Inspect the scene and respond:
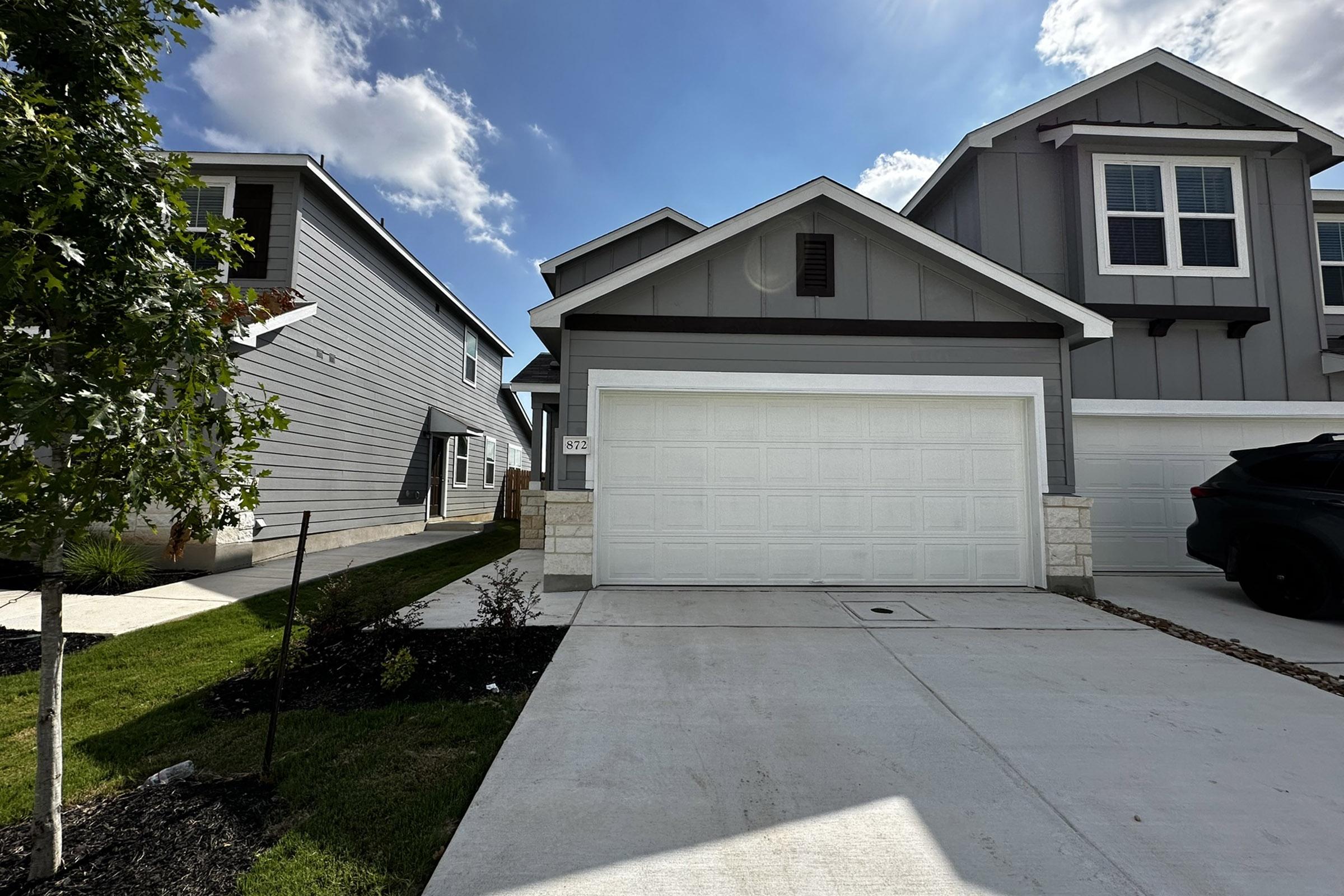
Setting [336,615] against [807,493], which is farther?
[807,493]

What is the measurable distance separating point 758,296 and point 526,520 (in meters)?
6.29

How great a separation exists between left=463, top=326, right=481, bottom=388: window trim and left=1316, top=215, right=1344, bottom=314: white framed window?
18373mm

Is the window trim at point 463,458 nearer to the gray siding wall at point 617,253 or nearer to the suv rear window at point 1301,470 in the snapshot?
the gray siding wall at point 617,253

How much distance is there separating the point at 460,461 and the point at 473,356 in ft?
10.9

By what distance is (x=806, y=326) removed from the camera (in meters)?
6.66

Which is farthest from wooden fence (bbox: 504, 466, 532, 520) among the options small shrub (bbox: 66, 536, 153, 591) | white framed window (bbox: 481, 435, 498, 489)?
small shrub (bbox: 66, 536, 153, 591)

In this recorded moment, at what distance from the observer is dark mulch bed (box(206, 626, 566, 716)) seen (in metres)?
3.69

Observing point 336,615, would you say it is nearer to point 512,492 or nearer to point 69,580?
point 69,580

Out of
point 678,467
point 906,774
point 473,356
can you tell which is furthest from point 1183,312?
point 473,356

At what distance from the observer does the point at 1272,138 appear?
7.99 metres

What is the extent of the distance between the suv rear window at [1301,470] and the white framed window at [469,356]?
16449mm

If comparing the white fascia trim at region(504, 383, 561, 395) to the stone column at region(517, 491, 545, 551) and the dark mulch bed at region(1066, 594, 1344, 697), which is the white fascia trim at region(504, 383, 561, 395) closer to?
the stone column at region(517, 491, 545, 551)

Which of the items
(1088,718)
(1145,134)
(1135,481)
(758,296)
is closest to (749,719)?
(1088,718)

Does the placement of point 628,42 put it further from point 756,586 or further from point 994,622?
point 994,622
